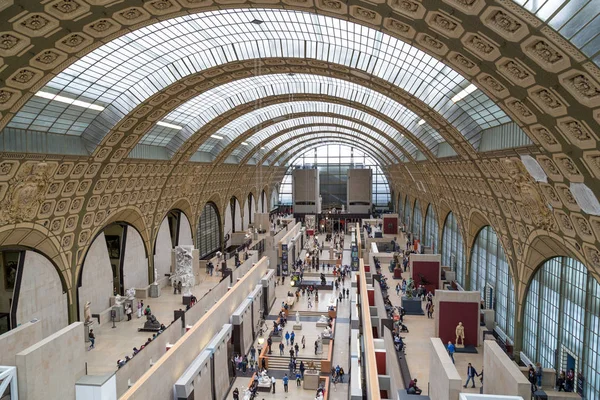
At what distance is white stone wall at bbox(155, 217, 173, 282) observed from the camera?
4156 cm

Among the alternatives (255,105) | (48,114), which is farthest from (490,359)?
(255,105)

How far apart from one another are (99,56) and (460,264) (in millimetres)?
31017

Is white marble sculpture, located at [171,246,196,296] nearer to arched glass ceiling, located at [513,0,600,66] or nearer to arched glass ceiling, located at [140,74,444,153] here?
arched glass ceiling, located at [140,74,444,153]

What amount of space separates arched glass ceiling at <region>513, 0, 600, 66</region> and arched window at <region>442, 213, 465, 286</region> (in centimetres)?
2895

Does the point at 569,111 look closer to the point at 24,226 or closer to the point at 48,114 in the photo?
the point at 48,114

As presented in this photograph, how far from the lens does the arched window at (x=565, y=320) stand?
17.9 metres

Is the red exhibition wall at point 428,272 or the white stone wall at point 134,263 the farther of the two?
the white stone wall at point 134,263

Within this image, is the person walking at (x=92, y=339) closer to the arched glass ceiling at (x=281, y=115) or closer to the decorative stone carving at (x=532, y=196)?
the arched glass ceiling at (x=281, y=115)

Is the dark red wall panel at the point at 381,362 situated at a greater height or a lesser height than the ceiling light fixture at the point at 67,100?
lesser

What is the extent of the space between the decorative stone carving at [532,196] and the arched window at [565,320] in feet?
6.68

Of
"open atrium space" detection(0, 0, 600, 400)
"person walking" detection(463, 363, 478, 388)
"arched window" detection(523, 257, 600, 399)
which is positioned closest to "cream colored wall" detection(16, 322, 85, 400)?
"open atrium space" detection(0, 0, 600, 400)

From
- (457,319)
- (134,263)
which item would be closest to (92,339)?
(134,263)

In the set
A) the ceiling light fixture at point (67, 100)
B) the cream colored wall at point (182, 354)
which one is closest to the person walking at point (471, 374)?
the cream colored wall at point (182, 354)

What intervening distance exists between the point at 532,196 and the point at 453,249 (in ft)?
74.7
